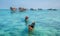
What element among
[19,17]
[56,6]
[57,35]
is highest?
[56,6]

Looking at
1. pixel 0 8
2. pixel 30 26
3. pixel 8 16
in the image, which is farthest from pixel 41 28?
pixel 0 8

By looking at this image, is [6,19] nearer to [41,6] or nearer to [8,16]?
[8,16]

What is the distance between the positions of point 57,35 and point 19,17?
690 mm

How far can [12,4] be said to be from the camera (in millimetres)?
2115

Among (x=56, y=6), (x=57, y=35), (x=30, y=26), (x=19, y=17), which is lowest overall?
(x=57, y=35)

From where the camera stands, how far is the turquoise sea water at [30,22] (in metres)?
2.03

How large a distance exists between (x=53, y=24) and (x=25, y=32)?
48 cm

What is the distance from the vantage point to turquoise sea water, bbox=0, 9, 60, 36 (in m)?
2.03

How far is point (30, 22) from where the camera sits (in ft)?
6.78

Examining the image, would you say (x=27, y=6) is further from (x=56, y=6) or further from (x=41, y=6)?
(x=56, y=6)

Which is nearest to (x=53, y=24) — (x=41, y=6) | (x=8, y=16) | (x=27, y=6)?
(x=41, y=6)

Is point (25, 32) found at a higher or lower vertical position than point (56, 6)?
lower

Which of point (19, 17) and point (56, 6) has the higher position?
point (56, 6)

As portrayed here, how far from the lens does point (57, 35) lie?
2025 millimetres
